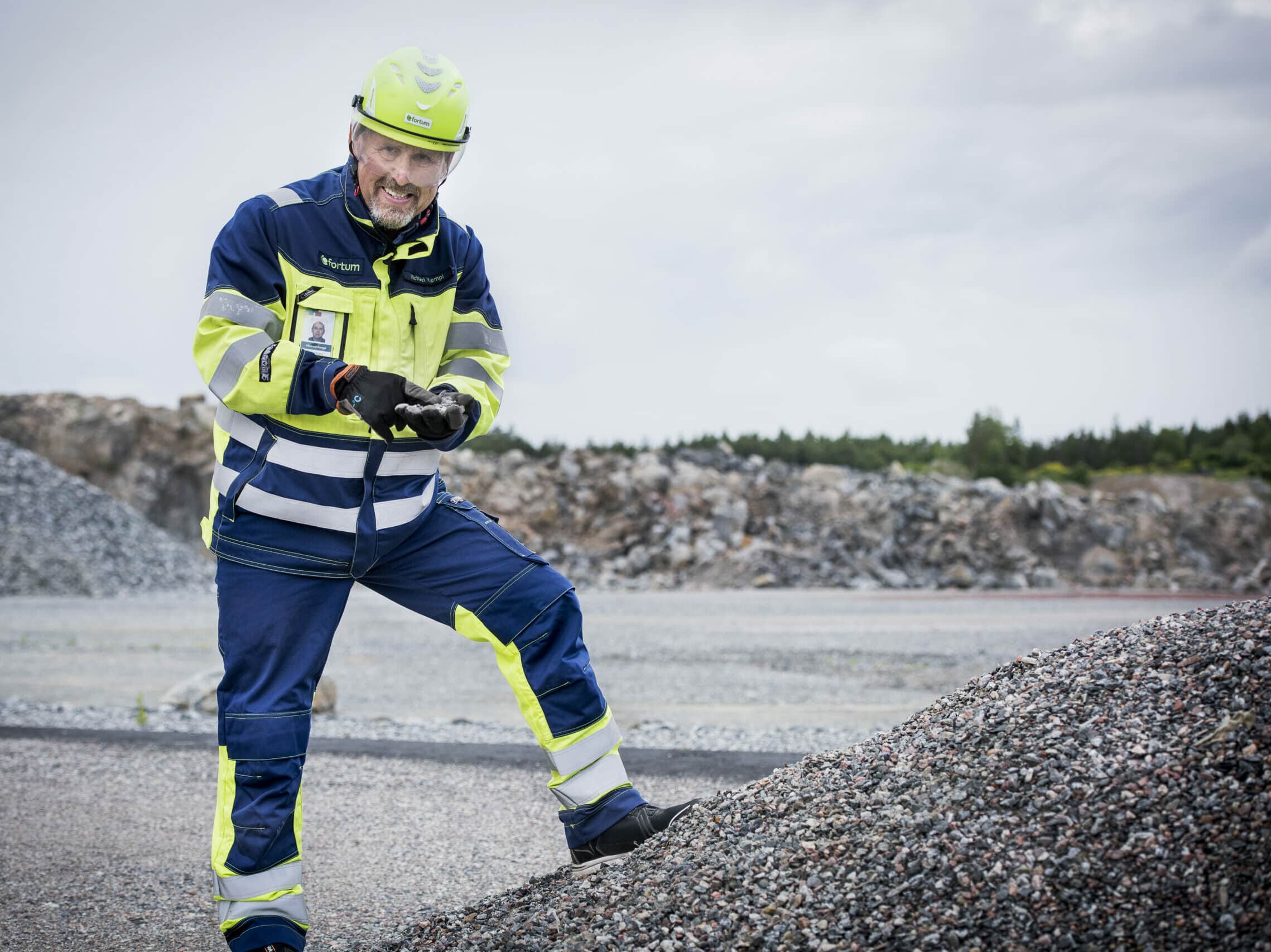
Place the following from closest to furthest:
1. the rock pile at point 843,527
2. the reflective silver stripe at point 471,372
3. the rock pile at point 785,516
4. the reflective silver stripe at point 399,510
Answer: the reflective silver stripe at point 399,510 < the reflective silver stripe at point 471,372 < the rock pile at point 843,527 < the rock pile at point 785,516

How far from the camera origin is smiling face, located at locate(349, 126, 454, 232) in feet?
9.64

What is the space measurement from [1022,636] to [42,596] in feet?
54.9

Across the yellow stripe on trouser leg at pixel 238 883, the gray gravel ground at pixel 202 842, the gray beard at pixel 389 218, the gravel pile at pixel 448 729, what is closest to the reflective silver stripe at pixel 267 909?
the yellow stripe on trouser leg at pixel 238 883

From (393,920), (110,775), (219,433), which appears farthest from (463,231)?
(110,775)

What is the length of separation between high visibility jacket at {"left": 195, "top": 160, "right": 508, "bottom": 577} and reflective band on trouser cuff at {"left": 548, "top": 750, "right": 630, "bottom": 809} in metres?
0.81

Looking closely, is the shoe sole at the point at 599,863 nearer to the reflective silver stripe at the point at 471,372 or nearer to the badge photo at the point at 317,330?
the reflective silver stripe at the point at 471,372

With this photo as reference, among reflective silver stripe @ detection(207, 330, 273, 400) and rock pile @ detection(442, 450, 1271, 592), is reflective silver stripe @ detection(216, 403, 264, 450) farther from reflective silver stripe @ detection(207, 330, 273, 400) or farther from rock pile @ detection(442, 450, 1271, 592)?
rock pile @ detection(442, 450, 1271, 592)

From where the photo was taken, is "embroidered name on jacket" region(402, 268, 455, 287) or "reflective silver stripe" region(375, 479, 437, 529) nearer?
"reflective silver stripe" region(375, 479, 437, 529)

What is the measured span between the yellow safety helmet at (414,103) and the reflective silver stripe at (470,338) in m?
0.50

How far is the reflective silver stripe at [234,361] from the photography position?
2699 millimetres

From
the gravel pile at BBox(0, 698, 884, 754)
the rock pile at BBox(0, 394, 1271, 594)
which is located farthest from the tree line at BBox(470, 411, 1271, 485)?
the gravel pile at BBox(0, 698, 884, 754)

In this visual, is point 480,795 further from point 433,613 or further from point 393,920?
point 433,613

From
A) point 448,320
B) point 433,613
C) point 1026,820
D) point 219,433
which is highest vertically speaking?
point 448,320

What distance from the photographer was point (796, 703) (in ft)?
26.6
